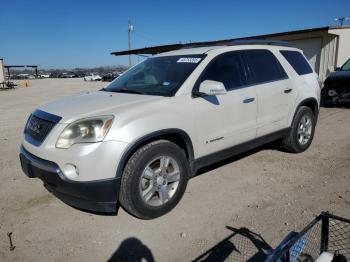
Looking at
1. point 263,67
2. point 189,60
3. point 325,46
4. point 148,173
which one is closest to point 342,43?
point 325,46

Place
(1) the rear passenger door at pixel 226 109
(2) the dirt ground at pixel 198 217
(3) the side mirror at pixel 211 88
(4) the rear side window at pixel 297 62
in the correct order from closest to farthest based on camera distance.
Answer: (2) the dirt ground at pixel 198 217, (3) the side mirror at pixel 211 88, (1) the rear passenger door at pixel 226 109, (4) the rear side window at pixel 297 62

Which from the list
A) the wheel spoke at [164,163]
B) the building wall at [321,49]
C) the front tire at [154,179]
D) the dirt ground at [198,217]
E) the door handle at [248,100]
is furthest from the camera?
the building wall at [321,49]

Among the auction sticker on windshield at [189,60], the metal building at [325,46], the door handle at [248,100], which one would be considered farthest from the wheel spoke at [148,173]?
the metal building at [325,46]

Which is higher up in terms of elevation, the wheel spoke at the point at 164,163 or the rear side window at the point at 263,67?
the rear side window at the point at 263,67

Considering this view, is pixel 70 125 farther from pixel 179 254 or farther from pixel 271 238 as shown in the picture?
pixel 271 238

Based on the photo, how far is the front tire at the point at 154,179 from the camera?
332 centimetres

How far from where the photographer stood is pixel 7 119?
10539 millimetres

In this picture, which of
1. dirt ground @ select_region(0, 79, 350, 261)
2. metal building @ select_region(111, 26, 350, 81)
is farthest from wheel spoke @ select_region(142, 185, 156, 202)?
metal building @ select_region(111, 26, 350, 81)

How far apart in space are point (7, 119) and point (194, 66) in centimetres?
848

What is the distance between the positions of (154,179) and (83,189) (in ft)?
2.47

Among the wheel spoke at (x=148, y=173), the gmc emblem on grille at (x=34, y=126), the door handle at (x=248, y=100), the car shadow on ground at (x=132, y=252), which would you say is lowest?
the car shadow on ground at (x=132, y=252)

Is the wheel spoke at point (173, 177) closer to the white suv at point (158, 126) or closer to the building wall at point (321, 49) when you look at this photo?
the white suv at point (158, 126)

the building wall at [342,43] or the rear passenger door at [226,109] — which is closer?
the rear passenger door at [226,109]

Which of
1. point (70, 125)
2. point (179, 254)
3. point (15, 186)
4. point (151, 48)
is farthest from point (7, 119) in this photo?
point (151, 48)
